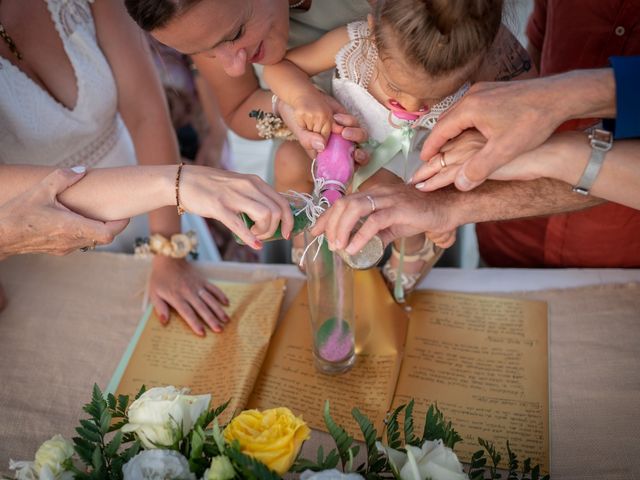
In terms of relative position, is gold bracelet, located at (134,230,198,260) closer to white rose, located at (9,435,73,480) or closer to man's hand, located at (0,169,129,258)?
man's hand, located at (0,169,129,258)

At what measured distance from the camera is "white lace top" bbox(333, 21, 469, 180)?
1178 mm

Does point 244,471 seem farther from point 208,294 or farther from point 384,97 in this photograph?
point 384,97

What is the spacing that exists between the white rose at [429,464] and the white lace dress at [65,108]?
1186 millimetres

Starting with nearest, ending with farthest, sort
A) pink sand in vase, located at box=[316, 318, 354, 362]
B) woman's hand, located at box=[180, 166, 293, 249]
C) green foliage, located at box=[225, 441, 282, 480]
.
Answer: green foliage, located at box=[225, 441, 282, 480] → woman's hand, located at box=[180, 166, 293, 249] → pink sand in vase, located at box=[316, 318, 354, 362]

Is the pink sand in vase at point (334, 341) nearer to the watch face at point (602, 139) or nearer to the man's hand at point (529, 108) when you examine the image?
the man's hand at point (529, 108)

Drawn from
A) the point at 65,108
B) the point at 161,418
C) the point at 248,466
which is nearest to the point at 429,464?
the point at 248,466

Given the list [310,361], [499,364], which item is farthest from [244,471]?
[499,364]

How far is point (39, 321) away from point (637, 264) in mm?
1452

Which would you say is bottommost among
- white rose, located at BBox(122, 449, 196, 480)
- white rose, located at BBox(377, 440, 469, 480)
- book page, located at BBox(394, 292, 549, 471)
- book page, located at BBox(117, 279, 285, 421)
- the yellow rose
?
book page, located at BBox(394, 292, 549, 471)

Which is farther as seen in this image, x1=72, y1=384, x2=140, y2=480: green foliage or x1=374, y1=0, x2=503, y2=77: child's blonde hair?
x1=374, y1=0, x2=503, y2=77: child's blonde hair

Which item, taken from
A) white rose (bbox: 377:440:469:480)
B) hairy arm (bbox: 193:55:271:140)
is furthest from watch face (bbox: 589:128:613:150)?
hairy arm (bbox: 193:55:271:140)

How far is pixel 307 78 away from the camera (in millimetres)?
1268

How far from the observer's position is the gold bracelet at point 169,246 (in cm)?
138

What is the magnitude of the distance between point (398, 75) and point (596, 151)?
0.38 m
